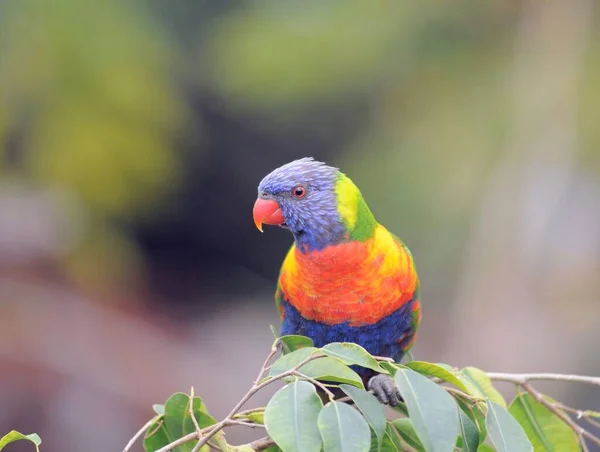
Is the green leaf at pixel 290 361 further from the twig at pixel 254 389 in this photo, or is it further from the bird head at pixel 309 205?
the bird head at pixel 309 205

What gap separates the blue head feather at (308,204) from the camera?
183cm

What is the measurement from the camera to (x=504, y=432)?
1.15 m

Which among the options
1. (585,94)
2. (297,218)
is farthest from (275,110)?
(297,218)

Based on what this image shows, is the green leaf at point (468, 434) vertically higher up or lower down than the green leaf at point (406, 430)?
higher up

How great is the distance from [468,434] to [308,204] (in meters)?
0.80

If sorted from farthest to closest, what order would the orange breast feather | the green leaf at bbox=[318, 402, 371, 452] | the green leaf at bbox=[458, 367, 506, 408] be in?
1. the orange breast feather
2. the green leaf at bbox=[458, 367, 506, 408]
3. the green leaf at bbox=[318, 402, 371, 452]

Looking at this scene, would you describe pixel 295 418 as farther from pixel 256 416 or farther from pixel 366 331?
pixel 366 331

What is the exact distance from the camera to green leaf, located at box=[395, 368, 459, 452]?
1.03m

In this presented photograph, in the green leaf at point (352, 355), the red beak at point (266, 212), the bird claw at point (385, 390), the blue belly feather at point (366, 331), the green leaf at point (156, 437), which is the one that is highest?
the red beak at point (266, 212)

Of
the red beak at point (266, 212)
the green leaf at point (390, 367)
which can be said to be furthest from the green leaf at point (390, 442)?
the red beak at point (266, 212)

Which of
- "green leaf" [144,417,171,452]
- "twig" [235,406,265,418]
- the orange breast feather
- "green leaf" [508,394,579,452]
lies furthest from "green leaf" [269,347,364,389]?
the orange breast feather

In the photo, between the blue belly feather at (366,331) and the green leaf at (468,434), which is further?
the blue belly feather at (366,331)

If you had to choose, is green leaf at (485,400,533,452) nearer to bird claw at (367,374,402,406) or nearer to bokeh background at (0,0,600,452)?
bird claw at (367,374,402,406)

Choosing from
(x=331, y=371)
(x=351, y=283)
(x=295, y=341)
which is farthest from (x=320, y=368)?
(x=351, y=283)
